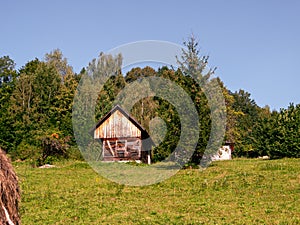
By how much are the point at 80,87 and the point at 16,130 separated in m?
9.41

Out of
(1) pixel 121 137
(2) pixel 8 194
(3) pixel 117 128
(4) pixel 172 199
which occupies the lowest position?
(4) pixel 172 199

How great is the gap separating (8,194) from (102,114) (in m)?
43.1

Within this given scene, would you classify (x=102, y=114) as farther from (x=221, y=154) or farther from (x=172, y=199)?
(x=172, y=199)

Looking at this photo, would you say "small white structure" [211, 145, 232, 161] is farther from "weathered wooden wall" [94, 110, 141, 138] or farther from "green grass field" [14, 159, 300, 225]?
"weathered wooden wall" [94, 110, 141, 138]

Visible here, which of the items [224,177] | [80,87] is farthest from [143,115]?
[224,177]

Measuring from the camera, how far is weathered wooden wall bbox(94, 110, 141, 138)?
38438 mm

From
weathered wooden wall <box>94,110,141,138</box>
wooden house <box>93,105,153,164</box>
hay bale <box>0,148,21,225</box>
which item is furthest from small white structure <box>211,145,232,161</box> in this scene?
hay bale <box>0,148,21,225</box>

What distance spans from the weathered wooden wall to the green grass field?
14686 mm

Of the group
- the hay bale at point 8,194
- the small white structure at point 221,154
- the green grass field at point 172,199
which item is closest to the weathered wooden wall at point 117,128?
the small white structure at point 221,154

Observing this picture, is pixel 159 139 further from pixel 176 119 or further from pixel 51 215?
pixel 51 215

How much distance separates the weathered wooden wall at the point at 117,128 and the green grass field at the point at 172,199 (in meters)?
14.7

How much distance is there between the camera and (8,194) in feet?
23.7

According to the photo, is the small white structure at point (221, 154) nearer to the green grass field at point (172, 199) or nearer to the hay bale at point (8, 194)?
the green grass field at point (172, 199)

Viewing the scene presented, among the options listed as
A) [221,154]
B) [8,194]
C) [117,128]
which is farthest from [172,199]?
[117,128]
